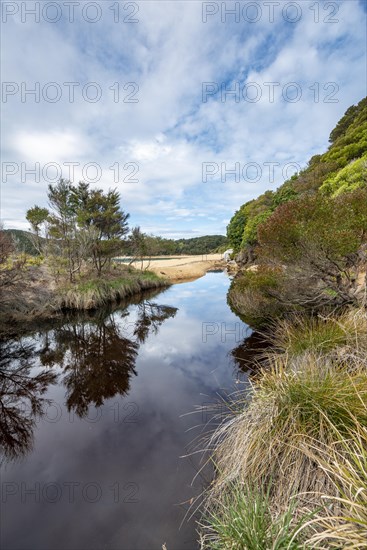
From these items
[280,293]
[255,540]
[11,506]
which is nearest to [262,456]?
[255,540]

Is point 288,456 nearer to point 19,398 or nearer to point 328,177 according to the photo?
point 19,398

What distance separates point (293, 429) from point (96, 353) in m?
7.47

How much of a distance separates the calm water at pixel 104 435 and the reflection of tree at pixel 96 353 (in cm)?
4

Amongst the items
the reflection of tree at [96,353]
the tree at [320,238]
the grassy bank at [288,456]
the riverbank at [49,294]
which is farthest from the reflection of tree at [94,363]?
the tree at [320,238]

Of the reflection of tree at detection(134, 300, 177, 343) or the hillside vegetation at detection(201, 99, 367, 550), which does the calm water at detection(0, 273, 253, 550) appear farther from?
the reflection of tree at detection(134, 300, 177, 343)

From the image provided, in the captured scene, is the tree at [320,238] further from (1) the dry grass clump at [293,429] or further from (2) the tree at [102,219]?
(2) the tree at [102,219]

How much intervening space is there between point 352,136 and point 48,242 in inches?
1311

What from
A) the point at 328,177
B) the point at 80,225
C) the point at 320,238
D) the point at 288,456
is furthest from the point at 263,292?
the point at 328,177

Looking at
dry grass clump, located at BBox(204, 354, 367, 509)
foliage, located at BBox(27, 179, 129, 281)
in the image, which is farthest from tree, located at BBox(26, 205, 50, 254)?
dry grass clump, located at BBox(204, 354, 367, 509)

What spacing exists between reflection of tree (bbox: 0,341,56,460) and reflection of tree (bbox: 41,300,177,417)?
0.57 m

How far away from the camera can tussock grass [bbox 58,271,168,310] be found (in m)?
14.6

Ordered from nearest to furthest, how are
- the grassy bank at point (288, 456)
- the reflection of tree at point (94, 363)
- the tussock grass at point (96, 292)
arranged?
1. the grassy bank at point (288, 456)
2. the reflection of tree at point (94, 363)
3. the tussock grass at point (96, 292)

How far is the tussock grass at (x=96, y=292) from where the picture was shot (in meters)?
14.6

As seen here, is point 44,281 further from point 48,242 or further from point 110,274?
point 110,274
